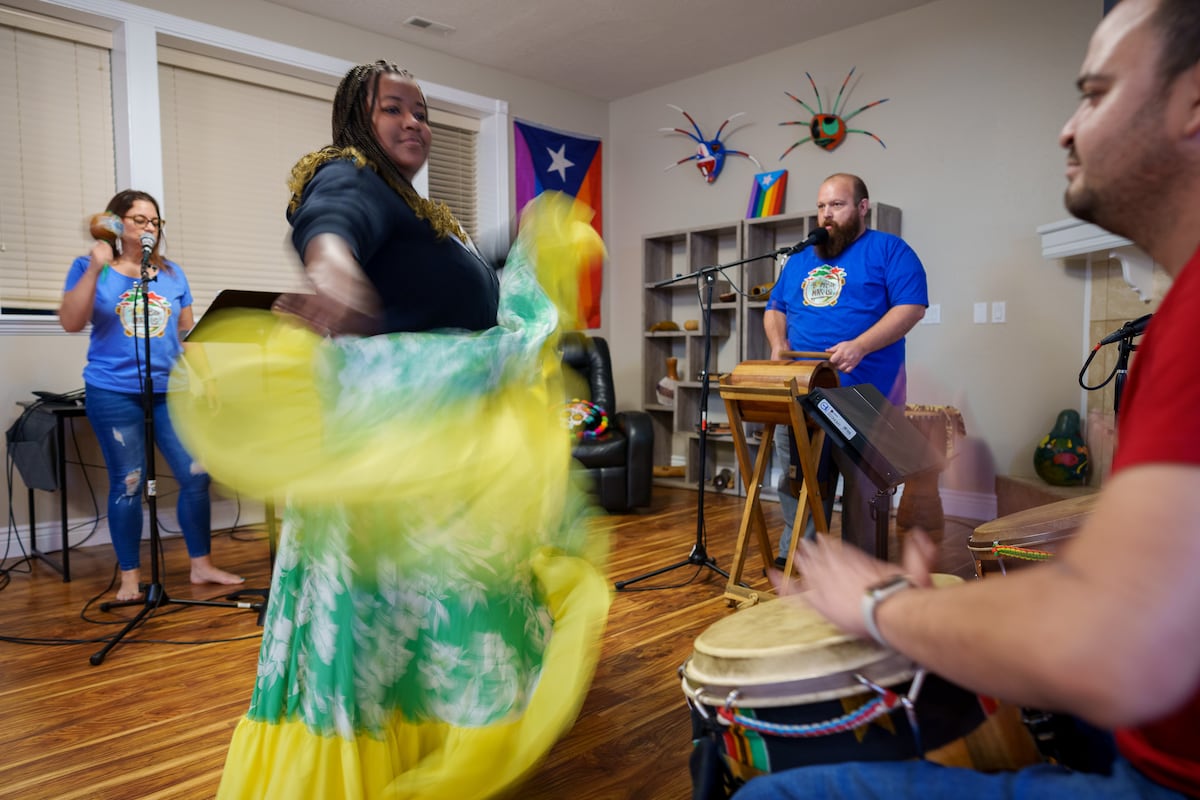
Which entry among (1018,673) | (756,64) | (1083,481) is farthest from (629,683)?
(756,64)

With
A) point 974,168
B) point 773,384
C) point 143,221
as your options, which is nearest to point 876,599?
point 773,384

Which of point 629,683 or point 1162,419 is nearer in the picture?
point 1162,419

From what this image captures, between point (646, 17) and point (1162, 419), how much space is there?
15.3 ft

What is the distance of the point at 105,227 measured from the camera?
2779mm

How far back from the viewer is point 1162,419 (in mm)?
535

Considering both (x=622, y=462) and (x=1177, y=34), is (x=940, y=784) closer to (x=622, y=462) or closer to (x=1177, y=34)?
(x=1177, y=34)

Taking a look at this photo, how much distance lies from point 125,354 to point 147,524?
149cm

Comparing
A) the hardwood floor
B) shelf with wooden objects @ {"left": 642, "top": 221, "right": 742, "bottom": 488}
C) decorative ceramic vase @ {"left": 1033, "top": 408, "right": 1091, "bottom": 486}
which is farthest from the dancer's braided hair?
shelf with wooden objects @ {"left": 642, "top": 221, "right": 742, "bottom": 488}

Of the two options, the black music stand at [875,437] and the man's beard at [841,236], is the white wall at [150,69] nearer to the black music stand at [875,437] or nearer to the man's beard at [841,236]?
the man's beard at [841,236]

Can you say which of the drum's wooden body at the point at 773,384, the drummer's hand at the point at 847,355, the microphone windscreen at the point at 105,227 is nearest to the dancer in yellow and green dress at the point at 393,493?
the drum's wooden body at the point at 773,384

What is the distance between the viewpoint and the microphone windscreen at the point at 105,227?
2.76m

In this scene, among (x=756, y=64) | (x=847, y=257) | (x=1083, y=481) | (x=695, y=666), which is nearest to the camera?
(x=695, y=666)

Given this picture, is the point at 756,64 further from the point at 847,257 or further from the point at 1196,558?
the point at 1196,558

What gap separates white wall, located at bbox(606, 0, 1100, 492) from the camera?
13.1 feet
